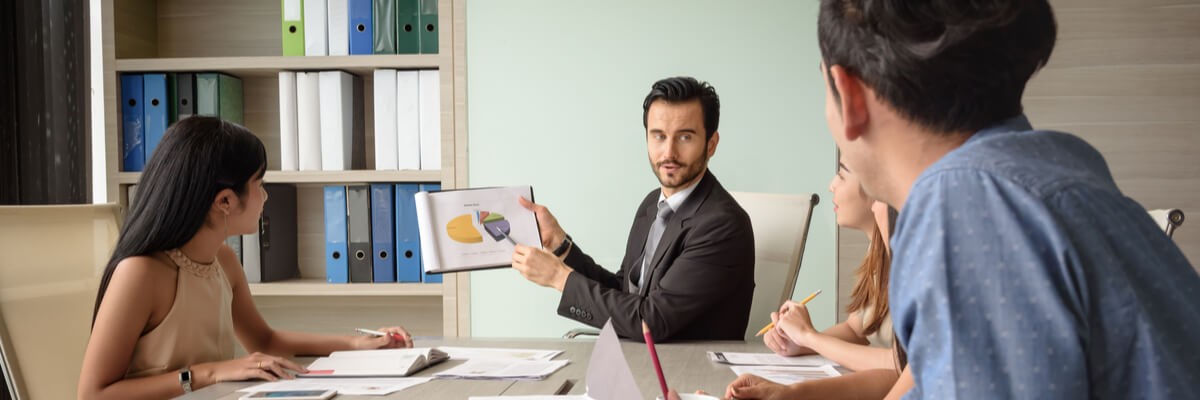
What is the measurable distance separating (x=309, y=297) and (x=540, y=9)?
4.25 ft

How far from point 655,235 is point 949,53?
1.80 metres

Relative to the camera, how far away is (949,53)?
641 mm

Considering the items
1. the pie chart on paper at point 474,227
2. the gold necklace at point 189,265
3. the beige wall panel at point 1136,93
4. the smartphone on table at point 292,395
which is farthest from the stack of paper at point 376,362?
the beige wall panel at point 1136,93

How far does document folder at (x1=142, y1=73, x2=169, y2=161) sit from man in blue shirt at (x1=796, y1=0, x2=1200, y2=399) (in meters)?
2.84

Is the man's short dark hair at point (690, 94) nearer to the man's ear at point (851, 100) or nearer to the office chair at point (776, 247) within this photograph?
the office chair at point (776, 247)

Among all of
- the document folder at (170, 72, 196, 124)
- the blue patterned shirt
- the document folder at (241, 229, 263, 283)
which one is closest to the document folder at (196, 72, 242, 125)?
the document folder at (170, 72, 196, 124)

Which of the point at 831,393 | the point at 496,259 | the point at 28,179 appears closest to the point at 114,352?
the point at 496,259

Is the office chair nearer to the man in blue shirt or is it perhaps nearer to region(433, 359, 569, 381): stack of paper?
region(433, 359, 569, 381): stack of paper

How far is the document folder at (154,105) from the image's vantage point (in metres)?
2.97

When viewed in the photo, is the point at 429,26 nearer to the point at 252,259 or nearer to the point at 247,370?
the point at 252,259

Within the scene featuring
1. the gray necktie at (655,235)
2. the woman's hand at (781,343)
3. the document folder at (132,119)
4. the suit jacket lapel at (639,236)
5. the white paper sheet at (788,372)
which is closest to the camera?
the white paper sheet at (788,372)

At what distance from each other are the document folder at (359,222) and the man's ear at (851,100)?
7.96 feet

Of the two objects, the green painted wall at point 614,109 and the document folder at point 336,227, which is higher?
the green painted wall at point 614,109

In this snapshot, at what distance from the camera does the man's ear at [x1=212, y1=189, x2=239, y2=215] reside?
5.66ft
